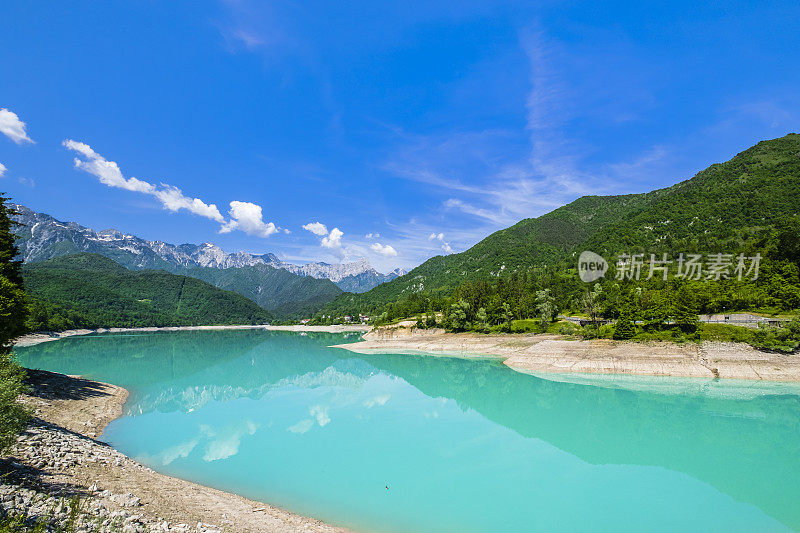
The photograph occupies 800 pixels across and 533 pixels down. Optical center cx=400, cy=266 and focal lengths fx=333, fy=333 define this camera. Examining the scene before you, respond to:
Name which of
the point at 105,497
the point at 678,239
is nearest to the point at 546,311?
the point at 105,497

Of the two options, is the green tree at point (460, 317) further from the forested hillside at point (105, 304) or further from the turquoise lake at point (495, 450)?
the forested hillside at point (105, 304)

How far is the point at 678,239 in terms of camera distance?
8675cm

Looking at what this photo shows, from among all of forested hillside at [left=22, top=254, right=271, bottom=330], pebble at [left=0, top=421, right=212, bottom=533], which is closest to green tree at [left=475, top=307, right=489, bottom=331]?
pebble at [left=0, top=421, right=212, bottom=533]

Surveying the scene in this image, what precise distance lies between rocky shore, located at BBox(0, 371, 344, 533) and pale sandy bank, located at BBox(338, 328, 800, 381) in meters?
33.5

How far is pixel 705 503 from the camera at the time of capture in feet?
38.1

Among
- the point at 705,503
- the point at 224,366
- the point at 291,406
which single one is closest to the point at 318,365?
the point at 224,366

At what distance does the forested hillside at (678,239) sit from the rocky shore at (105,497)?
161ft

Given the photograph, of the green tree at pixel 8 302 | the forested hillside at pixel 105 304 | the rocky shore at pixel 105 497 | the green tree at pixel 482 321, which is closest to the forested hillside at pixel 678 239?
the green tree at pixel 482 321

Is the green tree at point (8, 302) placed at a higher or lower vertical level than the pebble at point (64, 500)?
higher

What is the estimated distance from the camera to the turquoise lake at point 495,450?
1128 centimetres

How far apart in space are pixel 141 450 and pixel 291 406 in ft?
35.4

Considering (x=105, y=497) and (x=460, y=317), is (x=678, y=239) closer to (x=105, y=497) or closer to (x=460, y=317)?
(x=460, y=317)

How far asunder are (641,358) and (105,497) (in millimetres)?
40762

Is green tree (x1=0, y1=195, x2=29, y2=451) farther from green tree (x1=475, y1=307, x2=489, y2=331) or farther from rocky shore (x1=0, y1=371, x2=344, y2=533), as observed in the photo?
green tree (x1=475, y1=307, x2=489, y2=331)
